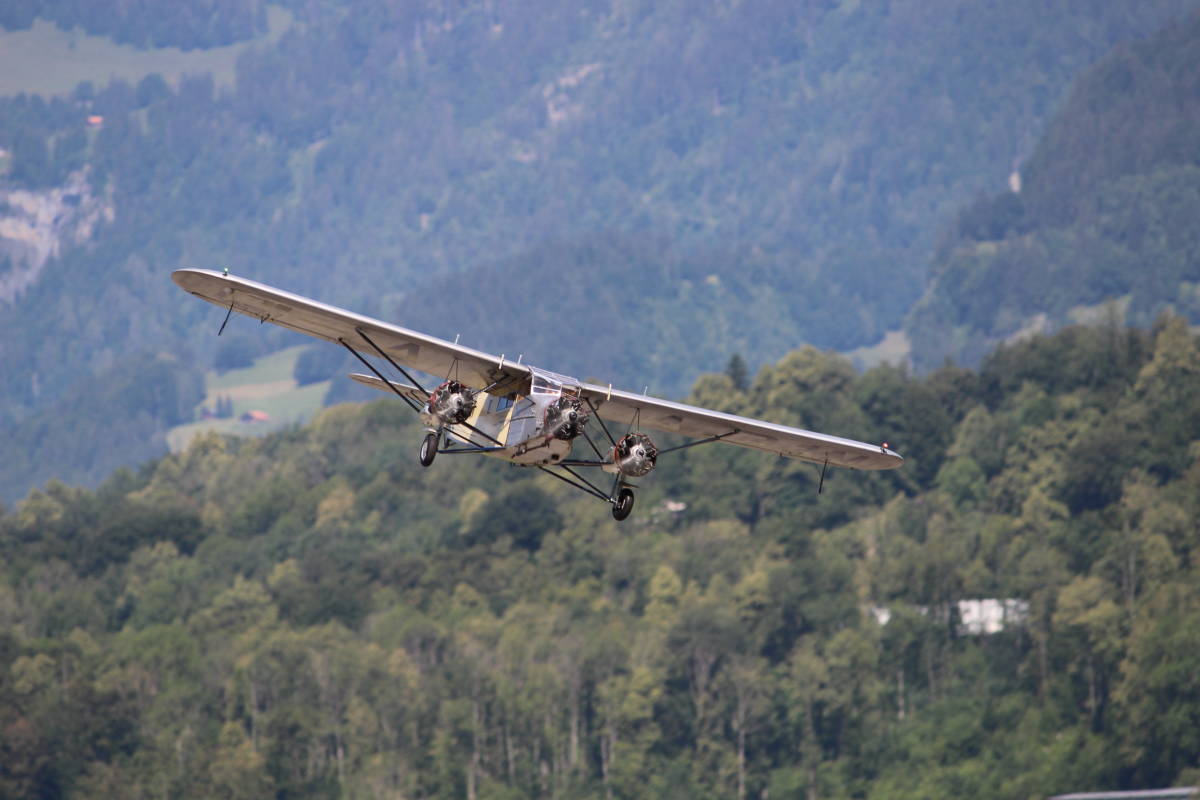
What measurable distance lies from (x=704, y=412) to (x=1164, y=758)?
6047 inches

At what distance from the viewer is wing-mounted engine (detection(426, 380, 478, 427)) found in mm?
50719

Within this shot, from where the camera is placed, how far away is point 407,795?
198750 mm

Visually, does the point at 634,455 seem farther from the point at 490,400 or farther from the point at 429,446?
the point at 429,446

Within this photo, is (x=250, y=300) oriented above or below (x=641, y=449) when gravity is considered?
above

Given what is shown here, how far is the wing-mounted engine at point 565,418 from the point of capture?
158ft

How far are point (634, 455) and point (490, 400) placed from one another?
4.32m

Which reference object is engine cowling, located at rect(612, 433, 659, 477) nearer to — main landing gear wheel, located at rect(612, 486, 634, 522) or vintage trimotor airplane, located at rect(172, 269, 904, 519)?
vintage trimotor airplane, located at rect(172, 269, 904, 519)

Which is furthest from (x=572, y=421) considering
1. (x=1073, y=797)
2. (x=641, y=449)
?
(x=1073, y=797)

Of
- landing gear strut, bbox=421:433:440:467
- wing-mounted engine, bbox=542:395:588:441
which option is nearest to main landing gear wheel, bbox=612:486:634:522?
wing-mounted engine, bbox=542:395:588:441

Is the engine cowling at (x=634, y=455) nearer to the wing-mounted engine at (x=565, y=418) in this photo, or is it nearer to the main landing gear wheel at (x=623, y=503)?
the main landing gear wheel at (x=623, y=503)

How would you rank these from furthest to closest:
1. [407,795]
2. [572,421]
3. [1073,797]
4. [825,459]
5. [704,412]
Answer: [407,795] < [1073,797] < [825,459] < [704,412] < [572,421]

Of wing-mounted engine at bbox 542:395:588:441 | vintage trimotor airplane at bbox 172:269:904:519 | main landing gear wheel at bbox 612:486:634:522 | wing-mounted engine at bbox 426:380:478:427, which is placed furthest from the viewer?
wing-mounted engine at bbox 426:380:478:427

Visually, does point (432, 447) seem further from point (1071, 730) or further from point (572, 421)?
point (1071, 730)

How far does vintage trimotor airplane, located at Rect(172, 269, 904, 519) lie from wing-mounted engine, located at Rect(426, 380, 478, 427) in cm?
2
